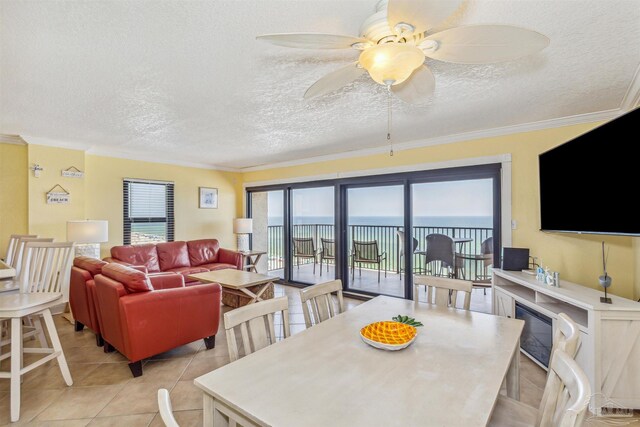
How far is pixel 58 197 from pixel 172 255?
5.78ft

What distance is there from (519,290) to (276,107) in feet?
10.3

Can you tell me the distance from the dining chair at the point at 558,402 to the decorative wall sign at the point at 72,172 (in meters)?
5.59

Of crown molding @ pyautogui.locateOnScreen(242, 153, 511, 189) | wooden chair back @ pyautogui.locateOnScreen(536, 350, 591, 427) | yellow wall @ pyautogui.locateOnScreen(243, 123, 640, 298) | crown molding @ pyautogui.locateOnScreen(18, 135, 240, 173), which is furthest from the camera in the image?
crown molding @ pyautogui.locateOnScreen(18, 135, 240, 173)

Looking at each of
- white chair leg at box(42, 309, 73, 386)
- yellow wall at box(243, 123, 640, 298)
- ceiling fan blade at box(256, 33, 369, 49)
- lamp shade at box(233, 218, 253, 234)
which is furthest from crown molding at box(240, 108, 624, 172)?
white chair leg at box(42, 309, 73, 386)

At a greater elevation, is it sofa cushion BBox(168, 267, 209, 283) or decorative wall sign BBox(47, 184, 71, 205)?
decorative wall sign BBox(47, 184, 71, 205)

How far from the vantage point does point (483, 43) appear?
1334mm

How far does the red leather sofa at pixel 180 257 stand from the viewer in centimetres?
464

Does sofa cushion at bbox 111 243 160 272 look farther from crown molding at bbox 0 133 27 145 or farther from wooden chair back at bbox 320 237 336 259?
wooden chair back at bbox 320 237 336 259

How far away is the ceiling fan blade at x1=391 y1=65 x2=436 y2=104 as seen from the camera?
5.73ft

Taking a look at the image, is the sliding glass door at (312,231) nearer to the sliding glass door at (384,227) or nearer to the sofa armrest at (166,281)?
the sliding glass door at (384,227)

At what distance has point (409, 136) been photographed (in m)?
4.09

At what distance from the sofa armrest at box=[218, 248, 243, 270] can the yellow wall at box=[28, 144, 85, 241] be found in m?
2.18

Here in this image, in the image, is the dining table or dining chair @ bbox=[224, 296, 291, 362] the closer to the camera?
Result: the dining table

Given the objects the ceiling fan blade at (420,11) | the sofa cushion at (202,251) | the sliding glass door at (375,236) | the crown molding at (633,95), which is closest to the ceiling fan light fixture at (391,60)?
the ceiling fan blade at (420,11)
